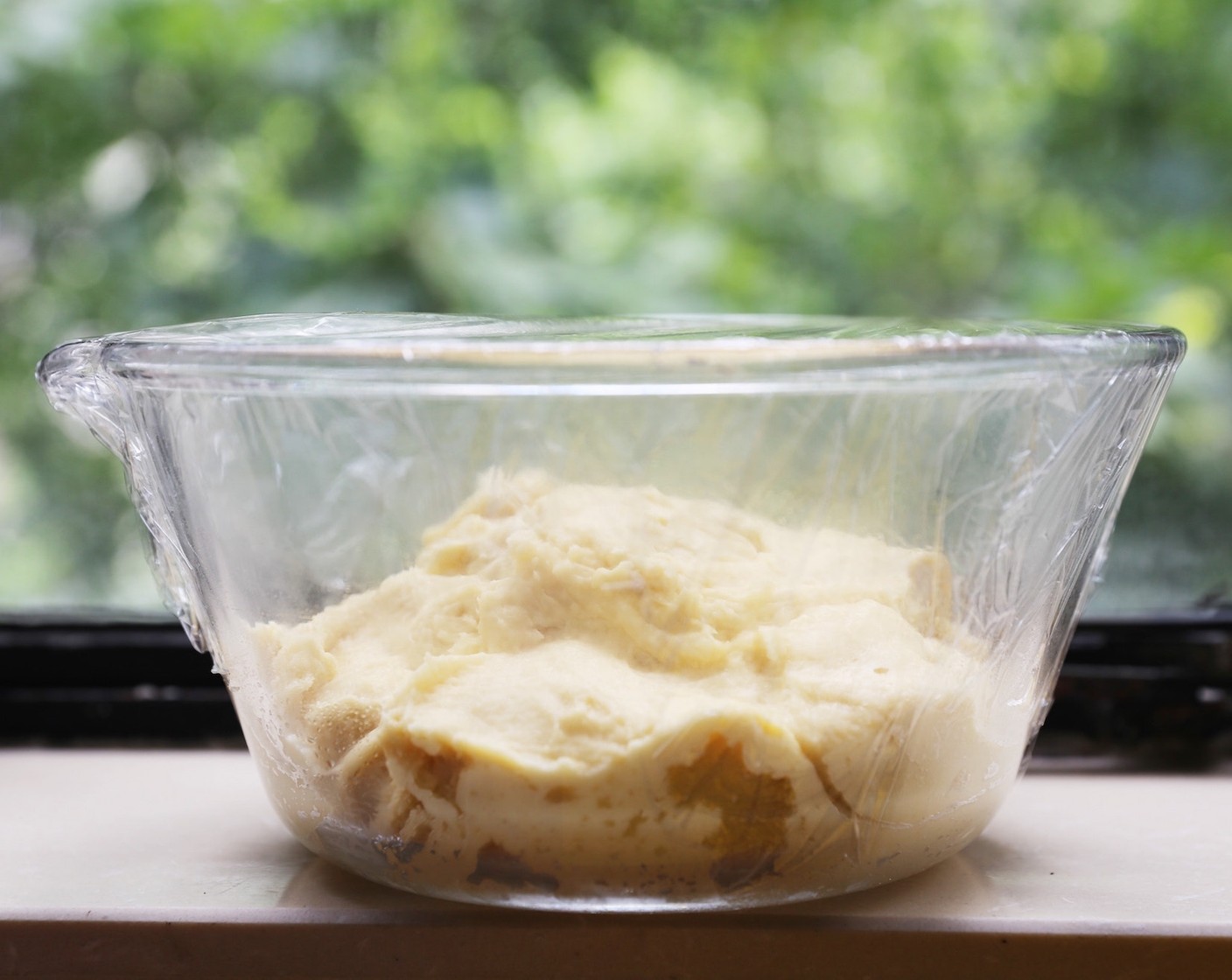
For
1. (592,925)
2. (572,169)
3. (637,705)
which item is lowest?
(592,925)

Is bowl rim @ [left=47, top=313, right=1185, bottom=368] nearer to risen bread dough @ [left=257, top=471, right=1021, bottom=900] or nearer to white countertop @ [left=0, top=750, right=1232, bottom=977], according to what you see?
risen bread dough @ [left=257, top=471, right=1021, bottom=900]

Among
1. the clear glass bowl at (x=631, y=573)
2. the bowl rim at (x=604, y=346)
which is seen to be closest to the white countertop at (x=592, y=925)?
the clear glass bowl at (x=631, y=573)

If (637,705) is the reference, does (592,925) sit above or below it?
below

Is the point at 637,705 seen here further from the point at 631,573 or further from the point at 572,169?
the point at 572,169

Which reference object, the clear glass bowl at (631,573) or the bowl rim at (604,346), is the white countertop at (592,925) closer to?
the clear glass bowl at (631,573)

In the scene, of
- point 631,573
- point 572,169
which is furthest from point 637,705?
point 572,169

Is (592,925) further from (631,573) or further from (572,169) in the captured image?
(572,169)

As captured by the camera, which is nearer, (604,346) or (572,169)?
(604,346)
